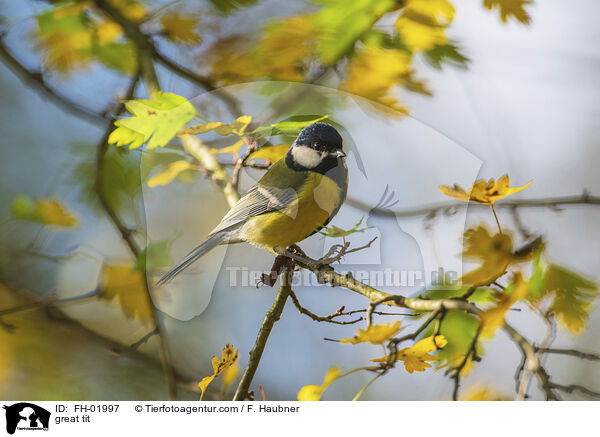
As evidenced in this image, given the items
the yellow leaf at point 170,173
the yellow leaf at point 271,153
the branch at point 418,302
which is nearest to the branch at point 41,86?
the yellow leaf at point 170,173

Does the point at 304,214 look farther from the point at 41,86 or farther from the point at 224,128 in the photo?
the point at 41,86

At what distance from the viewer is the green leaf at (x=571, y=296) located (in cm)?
58

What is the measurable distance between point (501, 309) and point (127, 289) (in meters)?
0.48

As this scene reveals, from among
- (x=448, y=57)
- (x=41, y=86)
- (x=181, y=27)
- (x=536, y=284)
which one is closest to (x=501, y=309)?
(x=536, y=284)

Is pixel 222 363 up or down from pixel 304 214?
down

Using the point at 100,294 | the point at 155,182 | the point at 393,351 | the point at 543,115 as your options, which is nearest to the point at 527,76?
the point at 543,115

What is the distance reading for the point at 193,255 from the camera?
1.88 ft

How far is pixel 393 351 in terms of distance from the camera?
564 mm

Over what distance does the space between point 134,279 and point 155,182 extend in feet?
0.42

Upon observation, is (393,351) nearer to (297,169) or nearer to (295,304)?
(295,304)
